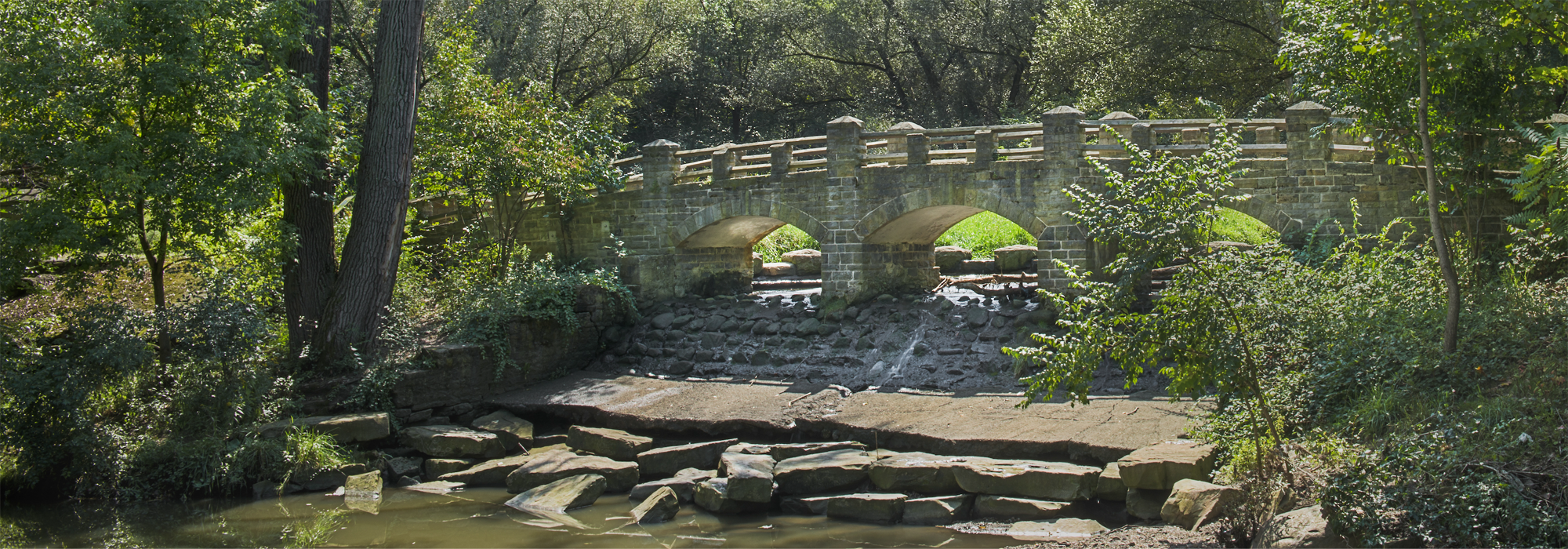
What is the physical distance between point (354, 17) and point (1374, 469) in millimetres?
23396

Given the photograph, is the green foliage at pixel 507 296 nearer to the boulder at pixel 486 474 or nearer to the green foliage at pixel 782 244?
the boulder at pixel 486 474

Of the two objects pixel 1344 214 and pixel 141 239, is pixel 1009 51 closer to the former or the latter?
pixel 1344 214

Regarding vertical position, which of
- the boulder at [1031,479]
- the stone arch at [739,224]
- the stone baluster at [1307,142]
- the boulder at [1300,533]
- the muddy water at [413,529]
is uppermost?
the stone baluster at [1307,142]

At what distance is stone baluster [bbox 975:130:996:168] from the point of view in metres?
15.9

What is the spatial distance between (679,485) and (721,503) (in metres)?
0.89

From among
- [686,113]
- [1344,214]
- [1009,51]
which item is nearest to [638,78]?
[686,113]

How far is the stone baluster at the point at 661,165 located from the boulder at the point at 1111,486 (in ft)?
36.4

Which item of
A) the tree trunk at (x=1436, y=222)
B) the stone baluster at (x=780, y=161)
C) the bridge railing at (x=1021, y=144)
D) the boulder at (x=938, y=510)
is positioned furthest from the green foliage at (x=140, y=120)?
the tree trunk at (x=1436, y=222)

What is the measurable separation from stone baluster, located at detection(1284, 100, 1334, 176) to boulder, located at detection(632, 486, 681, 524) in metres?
9.56

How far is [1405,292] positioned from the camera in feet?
33.1

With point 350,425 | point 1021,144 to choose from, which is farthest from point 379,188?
point 1021,144

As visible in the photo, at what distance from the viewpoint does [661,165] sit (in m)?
19.1

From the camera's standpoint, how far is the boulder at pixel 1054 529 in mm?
9297

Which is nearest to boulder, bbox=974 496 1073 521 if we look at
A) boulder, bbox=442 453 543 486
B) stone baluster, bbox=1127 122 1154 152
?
boulder, bbox=442 453 543 486
